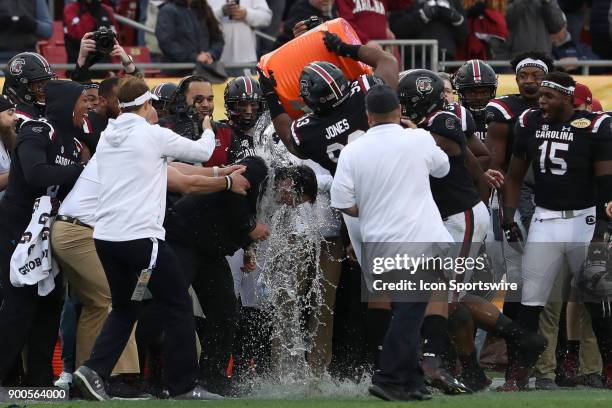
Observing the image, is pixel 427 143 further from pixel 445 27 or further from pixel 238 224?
pixel 445 27

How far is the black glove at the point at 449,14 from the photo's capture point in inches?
534

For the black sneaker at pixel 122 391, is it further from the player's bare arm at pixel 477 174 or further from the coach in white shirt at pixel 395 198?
the player's bare arm at pixel 477 174

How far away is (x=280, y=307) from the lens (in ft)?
31.6

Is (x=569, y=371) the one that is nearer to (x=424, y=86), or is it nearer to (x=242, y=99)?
(x=424, y=86)

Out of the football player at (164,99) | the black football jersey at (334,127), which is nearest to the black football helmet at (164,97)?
the football player at (164,99)

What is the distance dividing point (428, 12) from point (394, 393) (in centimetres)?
644

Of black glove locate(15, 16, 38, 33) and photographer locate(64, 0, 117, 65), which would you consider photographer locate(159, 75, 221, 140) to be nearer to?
photographer locate(64, 0, 117, 65)

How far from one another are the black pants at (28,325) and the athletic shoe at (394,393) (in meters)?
2.46

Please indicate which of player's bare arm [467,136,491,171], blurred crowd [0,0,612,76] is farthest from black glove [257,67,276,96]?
blurred crowd [0,0,612,76]

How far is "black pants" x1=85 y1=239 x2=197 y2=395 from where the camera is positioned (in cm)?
822

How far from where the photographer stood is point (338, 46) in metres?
9.60

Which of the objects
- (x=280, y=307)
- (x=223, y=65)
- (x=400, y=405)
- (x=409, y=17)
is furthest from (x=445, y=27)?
(x=400, y=405)

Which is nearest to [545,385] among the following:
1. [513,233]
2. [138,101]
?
[513,233]

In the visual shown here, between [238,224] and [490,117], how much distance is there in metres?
2.52
